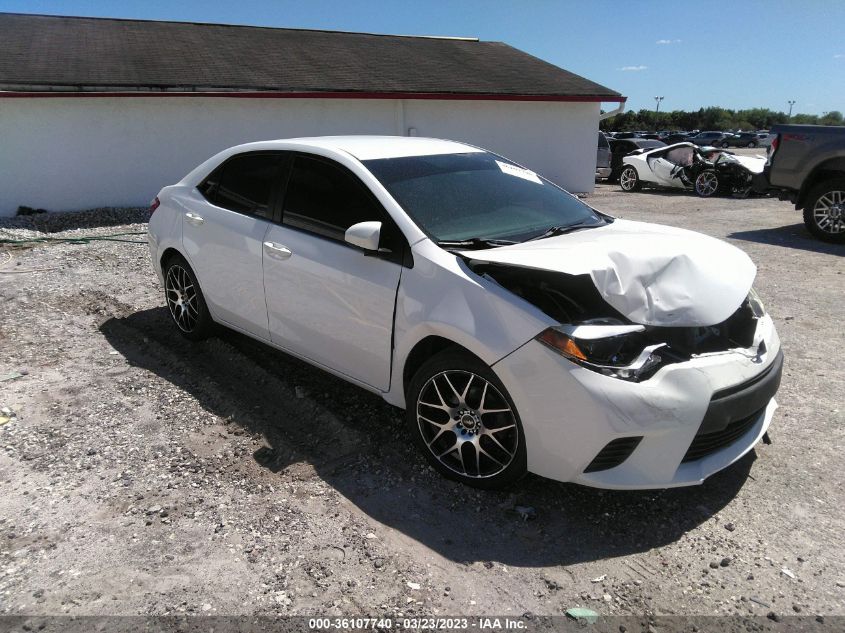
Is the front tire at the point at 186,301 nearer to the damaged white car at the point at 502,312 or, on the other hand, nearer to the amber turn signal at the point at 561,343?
the damaged white car at the point at 502,312

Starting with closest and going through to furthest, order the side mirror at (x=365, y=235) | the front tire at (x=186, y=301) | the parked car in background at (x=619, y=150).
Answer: the side mirror at (x=365, y=235) → the front tire at (x=186, y=301) → the parked car in background at (x=619, y=150)

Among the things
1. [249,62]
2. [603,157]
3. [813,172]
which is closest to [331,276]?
[813,172]

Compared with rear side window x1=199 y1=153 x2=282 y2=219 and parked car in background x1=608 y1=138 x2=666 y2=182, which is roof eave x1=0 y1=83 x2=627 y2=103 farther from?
rear side window x1=199 y1=153 x2=282 y2=219

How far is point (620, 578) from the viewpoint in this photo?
8.73 feet

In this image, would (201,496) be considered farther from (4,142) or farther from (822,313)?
(4,142)

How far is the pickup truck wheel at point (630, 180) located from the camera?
18234 millimetres

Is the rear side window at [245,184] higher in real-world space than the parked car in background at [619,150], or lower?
higher

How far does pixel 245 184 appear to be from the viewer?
4535 mm

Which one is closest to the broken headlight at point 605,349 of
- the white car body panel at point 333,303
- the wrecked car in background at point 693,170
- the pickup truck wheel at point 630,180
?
the white car body panel at point 333,303

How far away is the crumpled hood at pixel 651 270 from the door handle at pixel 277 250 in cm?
129

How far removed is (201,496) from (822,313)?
5.88 metres

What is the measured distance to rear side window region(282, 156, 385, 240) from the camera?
12.1 ft

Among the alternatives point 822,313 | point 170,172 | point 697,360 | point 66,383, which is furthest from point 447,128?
point 697,360

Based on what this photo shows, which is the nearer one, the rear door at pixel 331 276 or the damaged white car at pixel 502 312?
the damaged white car at pixel 502 312
